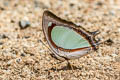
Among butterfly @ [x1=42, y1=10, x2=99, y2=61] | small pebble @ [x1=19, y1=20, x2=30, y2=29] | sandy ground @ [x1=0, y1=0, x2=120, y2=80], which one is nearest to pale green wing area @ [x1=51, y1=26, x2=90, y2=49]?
butterfly @ [x1=42, y1=10, x2=99, y2=61]

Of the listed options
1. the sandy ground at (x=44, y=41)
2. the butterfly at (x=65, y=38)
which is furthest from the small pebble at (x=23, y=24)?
the butterfly at (x=65, y=38)

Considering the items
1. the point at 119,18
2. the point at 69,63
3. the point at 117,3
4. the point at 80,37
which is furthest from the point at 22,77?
the point at 117,3

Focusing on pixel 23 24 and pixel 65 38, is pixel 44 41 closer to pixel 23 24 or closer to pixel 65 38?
pixel 23 24

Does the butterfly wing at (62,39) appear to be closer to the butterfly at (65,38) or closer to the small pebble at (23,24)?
the butterfly at (65,38)

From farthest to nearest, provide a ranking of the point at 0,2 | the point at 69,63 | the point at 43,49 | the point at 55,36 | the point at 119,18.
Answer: the point at 0,2 < the point at 119,18 < the point at 43,49 < the point at 69,63 < the point at 55,36

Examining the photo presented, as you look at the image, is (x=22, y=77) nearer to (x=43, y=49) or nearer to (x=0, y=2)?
(x=43, y=49)
